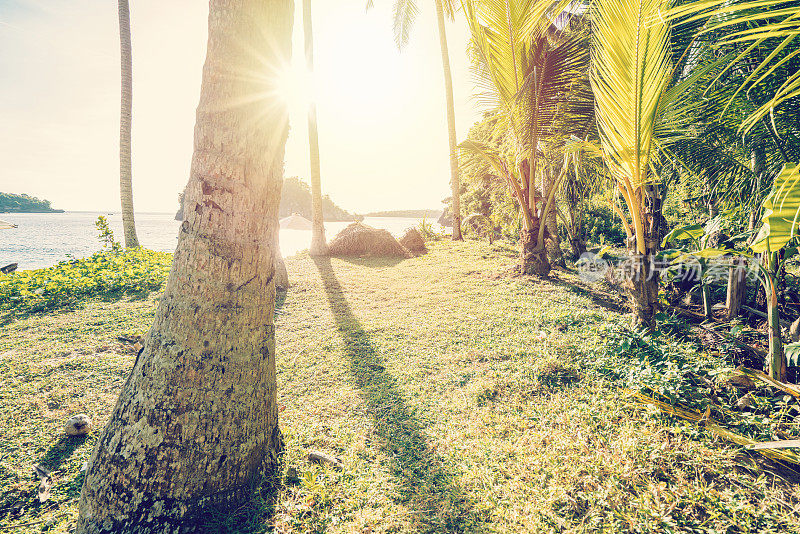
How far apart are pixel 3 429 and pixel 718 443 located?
4.90 metres

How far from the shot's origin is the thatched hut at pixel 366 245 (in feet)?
34.1

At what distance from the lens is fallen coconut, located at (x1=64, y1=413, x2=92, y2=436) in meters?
2.51

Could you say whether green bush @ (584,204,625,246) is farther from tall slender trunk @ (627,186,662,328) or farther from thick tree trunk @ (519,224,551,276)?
tall slender trunk @ (627,186,662,328)

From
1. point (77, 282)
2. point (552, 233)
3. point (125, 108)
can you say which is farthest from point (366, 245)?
point (125, 108)

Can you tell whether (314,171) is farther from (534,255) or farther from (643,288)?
(643,288)

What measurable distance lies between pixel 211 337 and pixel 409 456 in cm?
151

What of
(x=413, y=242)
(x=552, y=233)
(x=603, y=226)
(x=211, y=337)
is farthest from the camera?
(x=603, y=226)

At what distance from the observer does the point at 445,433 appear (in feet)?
8.31

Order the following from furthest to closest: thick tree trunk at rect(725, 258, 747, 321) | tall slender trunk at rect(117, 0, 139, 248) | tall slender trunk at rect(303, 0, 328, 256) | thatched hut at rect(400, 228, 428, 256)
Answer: thatched hut at rect(400, 228, 428, 256)
tall slender trunk at rect(303, 0, 328, 256)
tall slender trunk at rect(117, 0, 139, 248)
thick tree trunk at rect(725, 258, 747, 321)

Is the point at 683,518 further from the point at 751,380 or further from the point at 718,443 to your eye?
the point at 751,380

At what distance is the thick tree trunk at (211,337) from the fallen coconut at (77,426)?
1.06 m

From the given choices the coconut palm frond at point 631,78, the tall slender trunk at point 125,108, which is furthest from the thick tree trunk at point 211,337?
the tall slender trunk at point 125,108

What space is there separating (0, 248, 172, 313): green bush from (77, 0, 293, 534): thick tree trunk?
548 centimetres

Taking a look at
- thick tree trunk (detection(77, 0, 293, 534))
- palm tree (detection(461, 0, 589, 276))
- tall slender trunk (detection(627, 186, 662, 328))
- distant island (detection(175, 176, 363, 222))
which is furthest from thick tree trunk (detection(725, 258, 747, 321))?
distant island (detection(175, 176, 363, 222))
